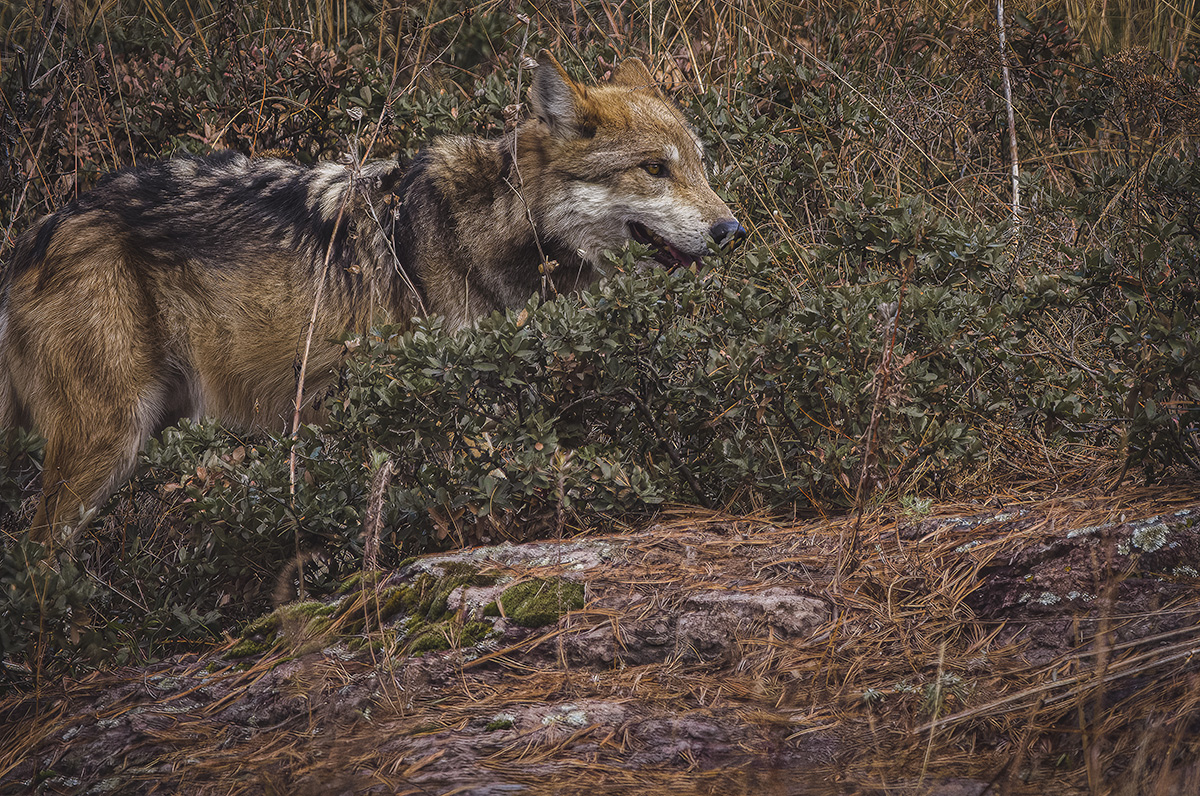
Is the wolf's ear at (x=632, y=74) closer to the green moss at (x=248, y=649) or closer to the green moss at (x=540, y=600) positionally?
the green moss at (x=540, y=600)

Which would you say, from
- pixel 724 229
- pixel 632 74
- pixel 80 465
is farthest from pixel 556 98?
pixel 80 465

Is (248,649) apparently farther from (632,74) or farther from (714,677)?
(632,74)

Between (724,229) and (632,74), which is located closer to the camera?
(724,229)

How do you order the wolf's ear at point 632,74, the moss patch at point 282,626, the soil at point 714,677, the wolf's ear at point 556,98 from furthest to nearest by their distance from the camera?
1. the wolf's ear at point 632,74
2. the wolf's ear at point 556,98
3. the moss patch at point 282,626
4. the soil at point 714,677

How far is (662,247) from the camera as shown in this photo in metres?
4.93

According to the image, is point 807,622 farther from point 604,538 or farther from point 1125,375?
point 1125,375

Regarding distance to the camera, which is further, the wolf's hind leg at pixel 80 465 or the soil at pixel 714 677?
the wolf's hind leg at pixel 80 465

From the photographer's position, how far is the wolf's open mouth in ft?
16.0

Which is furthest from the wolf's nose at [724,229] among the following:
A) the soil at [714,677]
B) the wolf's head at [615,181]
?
the soil at [714,677]

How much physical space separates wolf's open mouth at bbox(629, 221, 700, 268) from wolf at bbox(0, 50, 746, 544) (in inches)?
0.6

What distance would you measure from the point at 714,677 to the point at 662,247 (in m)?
3.00

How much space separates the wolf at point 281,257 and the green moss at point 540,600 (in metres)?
1.68

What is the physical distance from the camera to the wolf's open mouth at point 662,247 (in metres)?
4.87

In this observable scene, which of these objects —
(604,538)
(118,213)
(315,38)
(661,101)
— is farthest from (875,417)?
(315,38)
